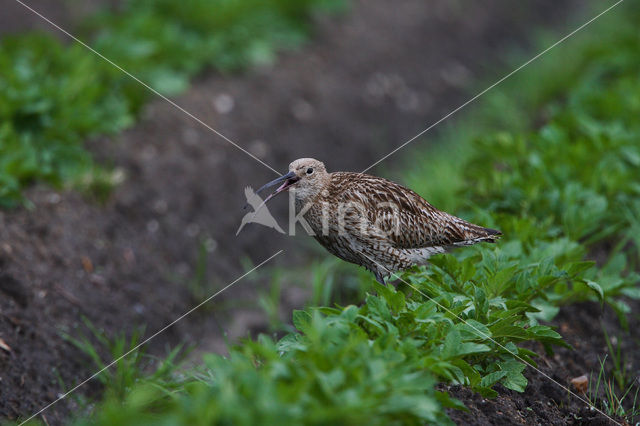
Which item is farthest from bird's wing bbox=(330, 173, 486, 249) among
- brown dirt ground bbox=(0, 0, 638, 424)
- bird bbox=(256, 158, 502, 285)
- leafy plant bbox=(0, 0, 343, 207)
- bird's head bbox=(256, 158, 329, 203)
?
leafy plant bbox=(0, 0, 343, 207)

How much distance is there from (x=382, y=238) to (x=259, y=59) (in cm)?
444

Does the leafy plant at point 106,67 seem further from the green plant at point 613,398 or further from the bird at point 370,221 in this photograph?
the green plant at point 613,398

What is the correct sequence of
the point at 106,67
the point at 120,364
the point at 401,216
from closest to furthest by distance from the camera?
the point at 120,364, the point at 401,216, the point at 106,67

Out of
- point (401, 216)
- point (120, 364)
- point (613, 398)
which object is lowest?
point (120, 364)

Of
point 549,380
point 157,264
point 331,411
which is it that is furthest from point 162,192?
point 331,411

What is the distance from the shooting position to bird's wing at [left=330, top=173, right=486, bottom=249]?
4191 mm

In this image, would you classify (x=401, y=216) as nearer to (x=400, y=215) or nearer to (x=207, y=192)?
(x=400, y=215)

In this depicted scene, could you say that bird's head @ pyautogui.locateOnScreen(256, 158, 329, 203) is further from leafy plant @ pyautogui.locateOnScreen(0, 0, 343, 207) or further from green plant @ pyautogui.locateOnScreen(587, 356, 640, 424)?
leafy plant @ pyautogui.locateOnScreen(0, 0, 343, 207)

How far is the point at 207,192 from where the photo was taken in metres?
6.66

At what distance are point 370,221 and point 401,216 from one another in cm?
24

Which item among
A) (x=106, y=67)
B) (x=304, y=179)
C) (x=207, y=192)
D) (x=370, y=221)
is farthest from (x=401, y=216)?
(x=106, y=67)

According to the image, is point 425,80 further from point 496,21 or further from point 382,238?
point 382,238

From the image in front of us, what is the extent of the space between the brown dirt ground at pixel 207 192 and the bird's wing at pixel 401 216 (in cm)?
97

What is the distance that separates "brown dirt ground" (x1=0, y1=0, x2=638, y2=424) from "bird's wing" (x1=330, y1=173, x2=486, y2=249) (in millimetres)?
974
